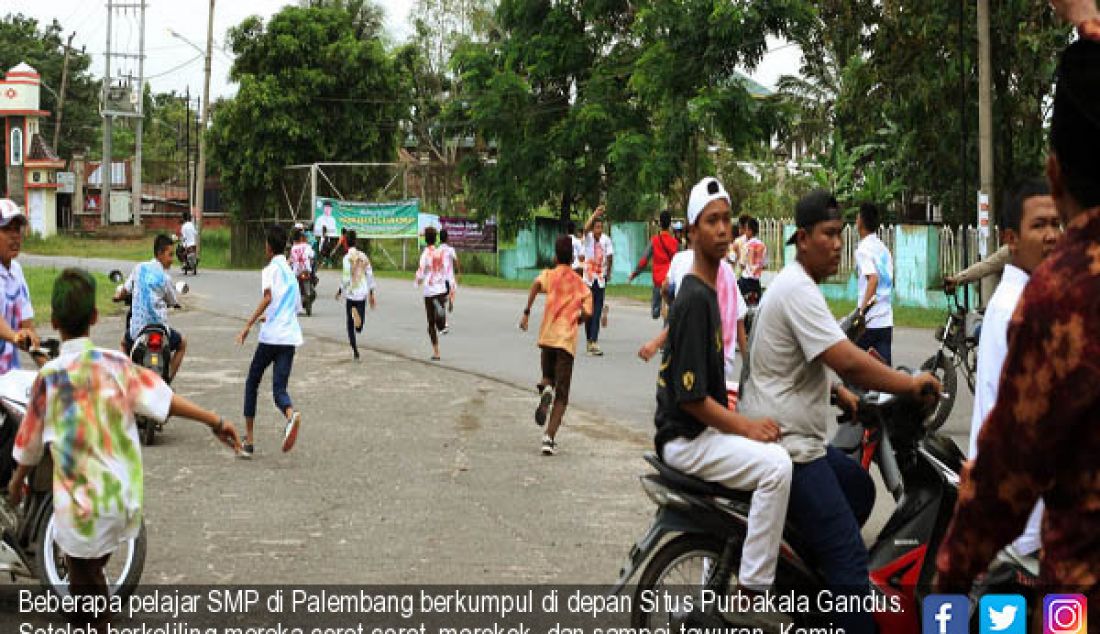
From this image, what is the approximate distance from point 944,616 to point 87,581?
3.04m

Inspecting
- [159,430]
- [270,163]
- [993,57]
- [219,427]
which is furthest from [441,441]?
[270,163]

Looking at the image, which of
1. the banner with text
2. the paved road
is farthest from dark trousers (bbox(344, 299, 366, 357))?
the banner with text

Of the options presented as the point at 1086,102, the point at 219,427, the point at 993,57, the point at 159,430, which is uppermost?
the point at 993,57

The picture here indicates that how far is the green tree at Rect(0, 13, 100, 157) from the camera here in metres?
86.9

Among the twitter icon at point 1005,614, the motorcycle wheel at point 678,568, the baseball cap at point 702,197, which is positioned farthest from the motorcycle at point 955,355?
the twitter icon at point 1005,614

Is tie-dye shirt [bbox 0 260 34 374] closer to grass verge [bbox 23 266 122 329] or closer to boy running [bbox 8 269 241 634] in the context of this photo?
boy running [bbox 8 269 241 634]

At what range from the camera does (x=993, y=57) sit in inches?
1105

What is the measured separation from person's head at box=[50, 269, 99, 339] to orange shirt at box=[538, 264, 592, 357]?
242 inches

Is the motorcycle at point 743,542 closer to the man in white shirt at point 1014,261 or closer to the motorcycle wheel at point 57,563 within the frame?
the man in white shirt at point 1014,261

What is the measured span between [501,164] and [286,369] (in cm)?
3009

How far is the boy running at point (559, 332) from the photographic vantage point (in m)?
11.2

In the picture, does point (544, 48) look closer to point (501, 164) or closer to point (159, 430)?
point (501, 164)

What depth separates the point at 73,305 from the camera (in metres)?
5.41

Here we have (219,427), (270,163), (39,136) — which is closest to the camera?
(219,427)
